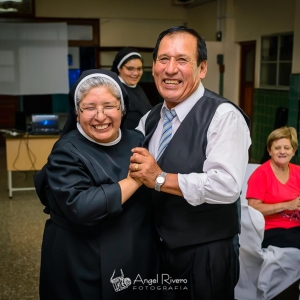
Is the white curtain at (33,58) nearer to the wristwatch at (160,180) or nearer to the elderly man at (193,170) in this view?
the elderly man at (193,170)

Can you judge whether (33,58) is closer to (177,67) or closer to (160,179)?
(177,67)

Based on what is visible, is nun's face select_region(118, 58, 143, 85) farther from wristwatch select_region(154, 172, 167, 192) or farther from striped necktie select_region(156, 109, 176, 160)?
wristwatch select_region(154, 172, 167, 192)

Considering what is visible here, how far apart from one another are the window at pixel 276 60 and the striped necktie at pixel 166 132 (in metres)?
4.86

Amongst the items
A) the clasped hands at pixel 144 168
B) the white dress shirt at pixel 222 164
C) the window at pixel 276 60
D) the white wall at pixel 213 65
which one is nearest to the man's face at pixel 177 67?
the white dress shirt at pixel 222 164

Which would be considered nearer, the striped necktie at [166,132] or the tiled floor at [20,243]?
the striped necktie at [166,132]

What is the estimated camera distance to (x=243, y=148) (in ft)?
4.79

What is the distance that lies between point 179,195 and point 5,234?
291cm

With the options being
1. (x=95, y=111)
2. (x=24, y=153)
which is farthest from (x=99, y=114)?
(x=24, y=153)

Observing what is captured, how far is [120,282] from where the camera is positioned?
151 cm

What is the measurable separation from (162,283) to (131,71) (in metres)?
2.51

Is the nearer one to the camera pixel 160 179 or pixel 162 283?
pixel 160 179

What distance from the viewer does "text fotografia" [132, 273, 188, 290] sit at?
5.20 ft

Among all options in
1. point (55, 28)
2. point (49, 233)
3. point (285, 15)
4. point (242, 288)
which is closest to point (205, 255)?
point (49, 233)

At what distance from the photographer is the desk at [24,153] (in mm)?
5012
